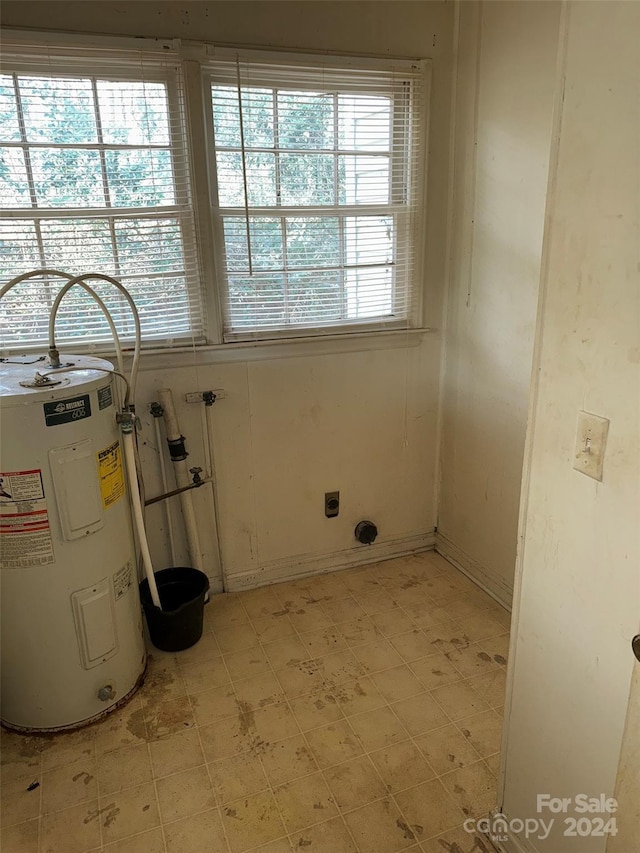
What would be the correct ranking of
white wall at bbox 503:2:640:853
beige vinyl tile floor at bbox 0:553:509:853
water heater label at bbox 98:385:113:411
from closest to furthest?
1. white wall at bbox 503:2:640:853
2. beige vinyl tile floor at bbox 0:553:509:853
3. water heater label at bbox 98:385:113:411

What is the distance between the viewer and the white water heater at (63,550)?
175cm

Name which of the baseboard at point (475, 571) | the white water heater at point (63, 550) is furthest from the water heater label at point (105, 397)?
the baseboard at point (475, 571)

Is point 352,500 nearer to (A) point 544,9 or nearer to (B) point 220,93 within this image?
(B) point 220,93

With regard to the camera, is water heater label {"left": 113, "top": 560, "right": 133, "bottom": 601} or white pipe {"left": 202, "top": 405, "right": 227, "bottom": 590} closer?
water heater label {"left": 113, "top": 560, "right": 133, "bottom": 601}

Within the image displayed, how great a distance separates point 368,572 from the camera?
2990 millimetres

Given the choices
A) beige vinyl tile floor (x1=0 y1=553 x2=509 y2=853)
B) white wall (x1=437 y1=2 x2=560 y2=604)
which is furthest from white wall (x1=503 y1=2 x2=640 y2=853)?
white wall (x1=437 y1=2 x2=560 y2=604)

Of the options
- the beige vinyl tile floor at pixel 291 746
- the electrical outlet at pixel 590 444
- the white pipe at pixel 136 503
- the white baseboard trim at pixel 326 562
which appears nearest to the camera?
the electrical outlet at pixel 590 444

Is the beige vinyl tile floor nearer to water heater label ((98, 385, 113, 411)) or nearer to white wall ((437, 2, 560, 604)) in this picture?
white wall ((437, 2, 560, 604))

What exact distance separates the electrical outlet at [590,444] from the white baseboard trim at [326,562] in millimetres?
1914

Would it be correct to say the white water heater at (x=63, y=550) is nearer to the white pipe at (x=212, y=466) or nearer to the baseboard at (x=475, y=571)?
the white pipe at (x=212, y=466)

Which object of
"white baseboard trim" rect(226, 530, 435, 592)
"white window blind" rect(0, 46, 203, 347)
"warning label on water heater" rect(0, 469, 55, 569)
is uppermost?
"white window blind" rect(0, 46, 203, 347)

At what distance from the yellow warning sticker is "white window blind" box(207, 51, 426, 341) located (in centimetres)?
78

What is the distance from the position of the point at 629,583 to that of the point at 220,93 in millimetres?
2173

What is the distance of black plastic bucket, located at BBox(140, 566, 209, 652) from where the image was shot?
2328mm
